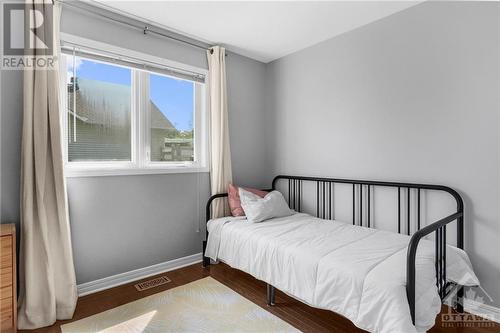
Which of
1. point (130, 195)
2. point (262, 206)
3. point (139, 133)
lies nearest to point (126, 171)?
point (130, 195)

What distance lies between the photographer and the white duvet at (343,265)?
4.55 feet

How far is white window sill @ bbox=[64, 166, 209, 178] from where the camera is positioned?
2170 mm

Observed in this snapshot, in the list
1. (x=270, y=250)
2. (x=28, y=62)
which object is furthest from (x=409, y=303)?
(x=28, y=62)

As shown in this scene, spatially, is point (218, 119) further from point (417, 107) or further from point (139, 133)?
point (417, 107)

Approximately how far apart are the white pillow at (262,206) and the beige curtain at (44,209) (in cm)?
146

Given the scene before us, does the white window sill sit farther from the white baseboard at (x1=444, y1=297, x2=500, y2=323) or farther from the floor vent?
the white baseboard at (x1=444, y1=297, x2=500, y2=323)

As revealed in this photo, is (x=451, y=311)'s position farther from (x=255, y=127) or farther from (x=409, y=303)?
(x=255, y=127)

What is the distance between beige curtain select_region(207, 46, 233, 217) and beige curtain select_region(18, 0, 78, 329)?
138 centimetres

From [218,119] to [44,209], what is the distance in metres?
1.73

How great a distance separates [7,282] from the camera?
1.62 meters

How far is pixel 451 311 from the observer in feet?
6.50

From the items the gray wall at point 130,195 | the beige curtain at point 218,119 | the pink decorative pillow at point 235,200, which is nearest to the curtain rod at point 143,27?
the gray wall at point 130,195

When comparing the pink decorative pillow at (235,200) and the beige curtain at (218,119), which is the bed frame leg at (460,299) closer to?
the pink decorative pillow at (235,200)

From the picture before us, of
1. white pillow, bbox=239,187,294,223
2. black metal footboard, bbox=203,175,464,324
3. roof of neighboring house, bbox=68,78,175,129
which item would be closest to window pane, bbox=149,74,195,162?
roof of neighboring house, bbox=68,78,175,129
